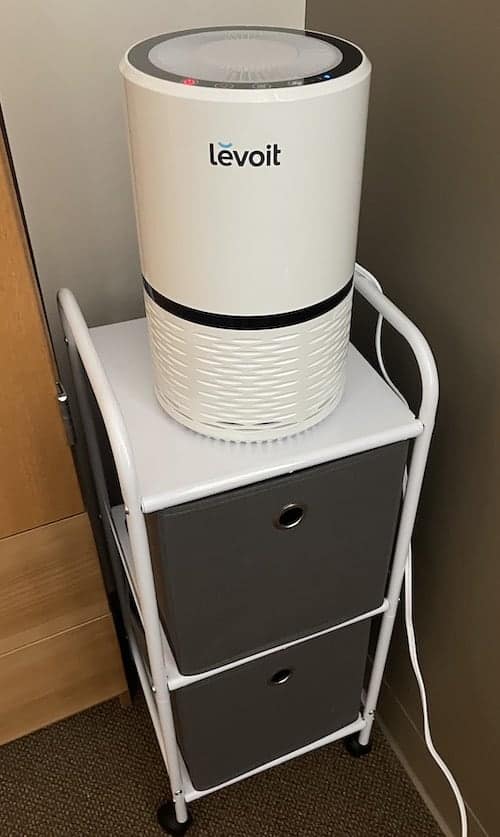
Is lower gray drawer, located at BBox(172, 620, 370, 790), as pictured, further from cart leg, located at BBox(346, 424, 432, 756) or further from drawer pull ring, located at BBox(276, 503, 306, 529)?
drawer pull ring, located at BBox(276, 503, 306, 529)

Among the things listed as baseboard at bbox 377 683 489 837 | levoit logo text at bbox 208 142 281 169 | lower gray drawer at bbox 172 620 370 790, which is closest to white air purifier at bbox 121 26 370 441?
levoit logo text at bbox 208 142 281 169

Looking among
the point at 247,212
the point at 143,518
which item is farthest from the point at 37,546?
the point at 247,212

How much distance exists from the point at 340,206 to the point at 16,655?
2.99ft

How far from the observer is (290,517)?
890 millimetres

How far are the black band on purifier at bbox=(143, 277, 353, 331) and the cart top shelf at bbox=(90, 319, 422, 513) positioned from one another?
16 cm

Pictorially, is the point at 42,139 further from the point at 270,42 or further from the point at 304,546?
the point at 304,546

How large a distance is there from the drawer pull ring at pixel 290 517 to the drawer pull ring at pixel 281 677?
0.31 m

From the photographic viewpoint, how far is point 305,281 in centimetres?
72

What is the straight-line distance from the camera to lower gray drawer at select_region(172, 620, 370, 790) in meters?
1.06

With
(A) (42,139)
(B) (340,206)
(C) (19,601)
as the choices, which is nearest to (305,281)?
(B) (340,206)

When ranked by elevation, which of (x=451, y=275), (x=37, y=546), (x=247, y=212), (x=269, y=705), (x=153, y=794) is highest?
(x=247, y=212)

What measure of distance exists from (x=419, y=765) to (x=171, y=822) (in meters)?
0.44

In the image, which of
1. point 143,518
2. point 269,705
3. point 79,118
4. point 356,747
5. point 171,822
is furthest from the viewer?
point 356,747

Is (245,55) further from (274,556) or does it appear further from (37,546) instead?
(37,546)
